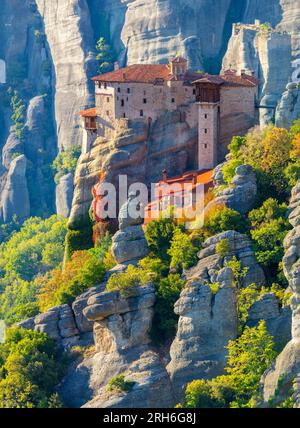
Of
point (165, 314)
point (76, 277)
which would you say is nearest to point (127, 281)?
point (165, 314)

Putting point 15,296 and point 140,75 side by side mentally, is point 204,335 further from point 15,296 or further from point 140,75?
point 15,296

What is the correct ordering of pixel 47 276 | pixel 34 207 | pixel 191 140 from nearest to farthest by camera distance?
pixel 191 140, pixel 47 276, pixel 34 207

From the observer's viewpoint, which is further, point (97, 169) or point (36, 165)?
point (36, 165)

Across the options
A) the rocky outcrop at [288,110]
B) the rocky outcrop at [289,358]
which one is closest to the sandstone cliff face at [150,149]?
the rocky outcrop at [288,110]

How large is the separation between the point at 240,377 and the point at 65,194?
157 feet

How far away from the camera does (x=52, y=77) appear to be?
438 ft

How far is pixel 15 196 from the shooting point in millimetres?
128875

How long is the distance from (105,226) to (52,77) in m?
39.7

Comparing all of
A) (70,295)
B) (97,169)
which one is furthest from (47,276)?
(70,295)

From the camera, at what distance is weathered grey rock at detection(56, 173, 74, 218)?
125 m

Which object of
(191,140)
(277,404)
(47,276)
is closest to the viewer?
(277,404)

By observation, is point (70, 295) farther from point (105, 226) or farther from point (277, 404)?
point (277, 404)

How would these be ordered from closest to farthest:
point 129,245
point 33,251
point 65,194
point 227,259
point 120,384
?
point 120,384 < point 227,259 < point 129,245 < point 33,251 < point 65,194

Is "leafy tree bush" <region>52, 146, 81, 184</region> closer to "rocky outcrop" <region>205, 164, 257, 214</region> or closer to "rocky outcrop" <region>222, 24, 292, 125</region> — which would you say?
"rocky outcrop" <region>222, 24, 292, 125</region>
